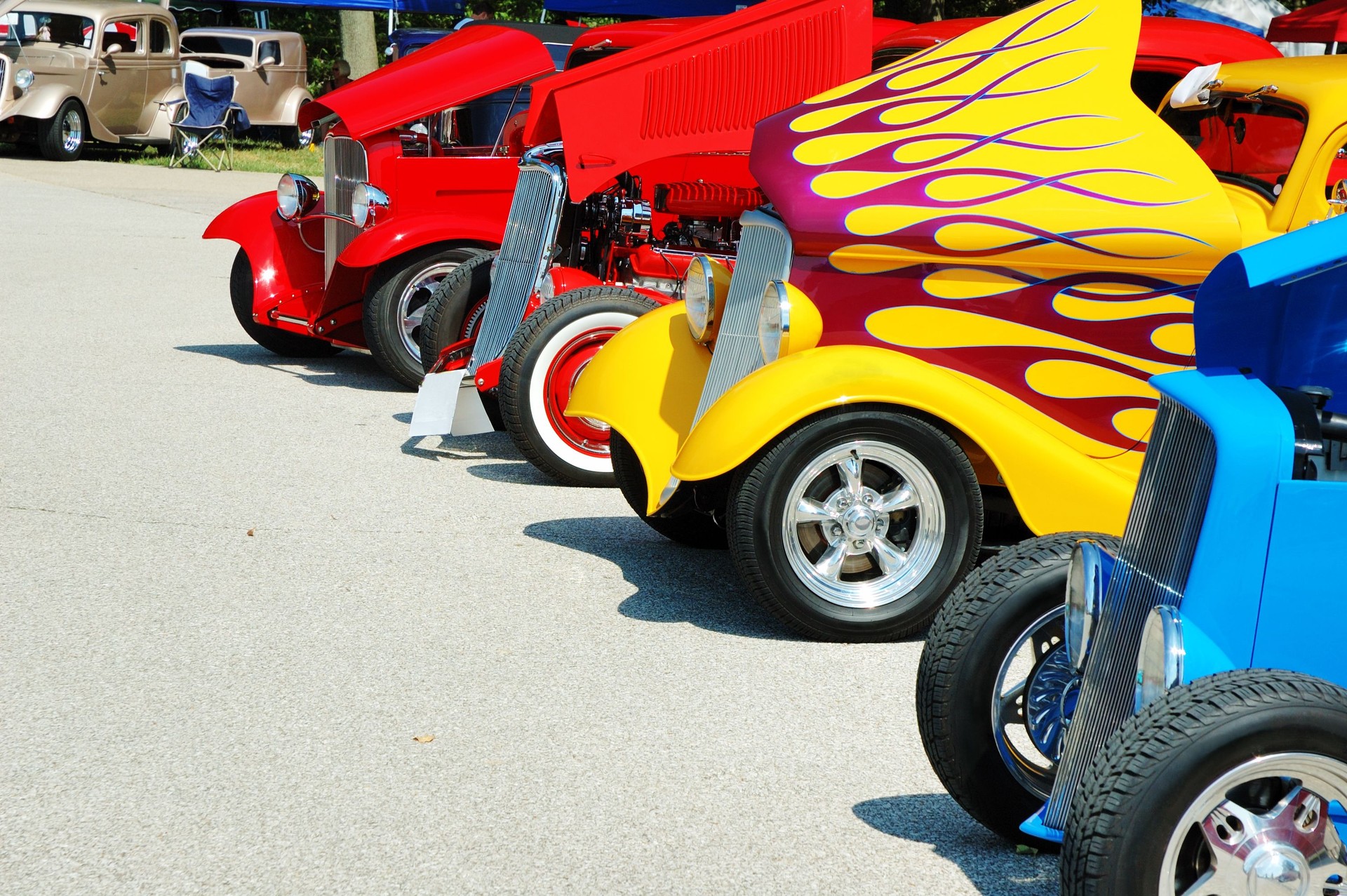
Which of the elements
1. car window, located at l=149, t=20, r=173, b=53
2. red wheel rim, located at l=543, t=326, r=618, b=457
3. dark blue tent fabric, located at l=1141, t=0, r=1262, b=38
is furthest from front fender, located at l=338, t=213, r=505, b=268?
car window, located at l=149, t=20, r=173, b=53

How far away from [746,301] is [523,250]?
2.38 m

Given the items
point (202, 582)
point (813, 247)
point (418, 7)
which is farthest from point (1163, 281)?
point (418, 7)

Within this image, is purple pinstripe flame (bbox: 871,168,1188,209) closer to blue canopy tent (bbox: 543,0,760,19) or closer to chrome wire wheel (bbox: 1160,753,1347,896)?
chrome wire wheel (bbox: 1160,753,1347,896)

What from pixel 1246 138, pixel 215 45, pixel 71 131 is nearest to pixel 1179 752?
pixel 1246 138

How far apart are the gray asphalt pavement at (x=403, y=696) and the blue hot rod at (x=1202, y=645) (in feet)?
1.34

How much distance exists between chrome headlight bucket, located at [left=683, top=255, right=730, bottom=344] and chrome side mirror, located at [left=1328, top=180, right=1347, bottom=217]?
2.04 m

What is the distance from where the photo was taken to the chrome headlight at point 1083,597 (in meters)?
2.74

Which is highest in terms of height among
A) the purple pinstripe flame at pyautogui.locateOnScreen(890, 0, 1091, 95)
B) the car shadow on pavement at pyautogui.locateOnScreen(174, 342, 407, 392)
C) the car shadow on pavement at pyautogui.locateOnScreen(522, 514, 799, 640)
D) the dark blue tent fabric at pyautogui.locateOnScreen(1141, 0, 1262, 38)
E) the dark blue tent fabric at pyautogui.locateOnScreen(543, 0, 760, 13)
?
the dark blue tent fabric at pyautogui.locateOnScreen(1141, 0, 1262, 38)

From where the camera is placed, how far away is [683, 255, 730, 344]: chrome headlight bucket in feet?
16.6

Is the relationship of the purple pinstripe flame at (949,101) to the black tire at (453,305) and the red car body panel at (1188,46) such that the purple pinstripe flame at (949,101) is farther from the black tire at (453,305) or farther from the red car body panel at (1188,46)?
the black tire at (453,305)

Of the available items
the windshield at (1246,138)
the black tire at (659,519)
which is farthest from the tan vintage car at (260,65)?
the windshield at (1246,138)

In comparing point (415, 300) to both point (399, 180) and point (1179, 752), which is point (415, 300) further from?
point (1179, 752)

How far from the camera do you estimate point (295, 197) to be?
353 inches

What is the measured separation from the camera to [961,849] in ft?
10.3
